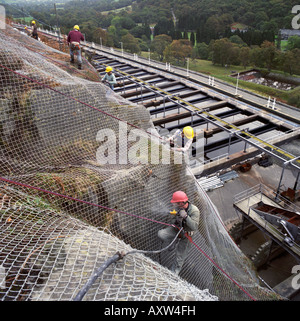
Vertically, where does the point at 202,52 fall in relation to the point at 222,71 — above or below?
above

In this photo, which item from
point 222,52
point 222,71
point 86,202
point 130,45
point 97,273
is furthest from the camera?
point 130,45

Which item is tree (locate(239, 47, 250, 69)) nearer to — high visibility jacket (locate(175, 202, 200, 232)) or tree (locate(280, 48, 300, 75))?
tree (locate(280, 48, 300, 75))

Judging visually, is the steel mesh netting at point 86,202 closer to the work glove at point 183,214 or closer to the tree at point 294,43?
the work glove at point 183,214

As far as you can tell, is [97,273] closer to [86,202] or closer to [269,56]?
[86,202]

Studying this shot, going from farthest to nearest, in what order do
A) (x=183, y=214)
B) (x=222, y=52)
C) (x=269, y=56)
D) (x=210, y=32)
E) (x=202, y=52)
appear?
1. (x=210, y=32)
2. (x=202, y=52)
3. (x=222, y=52)
4. (x=269, y=56)
5. (x=183, y=214)

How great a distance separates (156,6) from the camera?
128m

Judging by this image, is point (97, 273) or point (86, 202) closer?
point (97, 273)

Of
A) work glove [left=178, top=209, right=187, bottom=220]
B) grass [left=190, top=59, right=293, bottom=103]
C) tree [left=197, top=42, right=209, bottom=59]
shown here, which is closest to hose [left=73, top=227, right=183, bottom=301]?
work glove [left=178, top=209, right=187, bottom=220]

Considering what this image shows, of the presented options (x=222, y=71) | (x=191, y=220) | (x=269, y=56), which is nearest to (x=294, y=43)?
(x=269, y=56)

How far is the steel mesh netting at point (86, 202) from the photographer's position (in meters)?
3.79

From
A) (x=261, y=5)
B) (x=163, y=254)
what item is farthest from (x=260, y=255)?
(x=261, y=5)

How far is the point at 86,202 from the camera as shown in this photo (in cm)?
523

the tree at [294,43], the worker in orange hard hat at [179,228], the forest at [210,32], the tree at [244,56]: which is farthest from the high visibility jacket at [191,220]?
the tree at [294,43]
